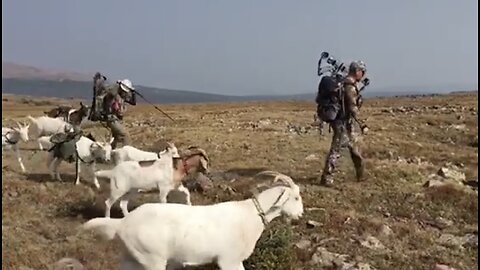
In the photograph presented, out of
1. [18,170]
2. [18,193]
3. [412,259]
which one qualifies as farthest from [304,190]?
[18,170]

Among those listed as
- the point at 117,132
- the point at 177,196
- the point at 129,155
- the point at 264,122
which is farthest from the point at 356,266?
the point at 264,122

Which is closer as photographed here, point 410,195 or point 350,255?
point 350,255

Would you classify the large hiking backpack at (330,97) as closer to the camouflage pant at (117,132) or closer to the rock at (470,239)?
the rock at (470,239)

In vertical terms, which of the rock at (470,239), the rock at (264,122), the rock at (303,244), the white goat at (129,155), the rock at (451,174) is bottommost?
the rock at (264,122)

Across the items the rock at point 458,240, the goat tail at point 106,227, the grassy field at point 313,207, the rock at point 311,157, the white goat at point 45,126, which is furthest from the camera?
the white goat at point 45,126

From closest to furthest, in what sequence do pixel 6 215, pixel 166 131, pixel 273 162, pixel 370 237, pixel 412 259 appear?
pixel 412 259 < pixel 370 237 < pixel 6 215 < pixel 273 162 < pixel 166 131

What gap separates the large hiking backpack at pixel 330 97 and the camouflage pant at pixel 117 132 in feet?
18.1

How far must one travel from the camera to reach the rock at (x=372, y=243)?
12377mm

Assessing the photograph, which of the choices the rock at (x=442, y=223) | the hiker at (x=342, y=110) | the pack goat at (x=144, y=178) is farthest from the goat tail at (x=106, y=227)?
the hiker at (x=342, y=110)

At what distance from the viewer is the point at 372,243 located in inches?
496

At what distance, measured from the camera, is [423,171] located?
2005 cm

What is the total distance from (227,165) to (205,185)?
4.79m

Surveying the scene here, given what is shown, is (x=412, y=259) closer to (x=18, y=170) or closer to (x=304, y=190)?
(x=304, y=190)

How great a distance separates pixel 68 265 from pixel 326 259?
4.25 m
